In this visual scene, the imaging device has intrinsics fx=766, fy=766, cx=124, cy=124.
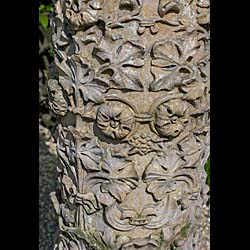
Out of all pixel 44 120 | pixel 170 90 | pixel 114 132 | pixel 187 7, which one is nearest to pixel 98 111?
pixel 114 132

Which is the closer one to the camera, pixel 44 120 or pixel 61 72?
pixel 61 72

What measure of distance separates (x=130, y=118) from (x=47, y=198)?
2023mm

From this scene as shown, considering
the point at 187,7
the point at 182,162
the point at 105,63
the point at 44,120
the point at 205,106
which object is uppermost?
the point at 187,7

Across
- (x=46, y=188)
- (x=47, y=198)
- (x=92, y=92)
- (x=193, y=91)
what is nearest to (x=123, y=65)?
(x=92, y=92)

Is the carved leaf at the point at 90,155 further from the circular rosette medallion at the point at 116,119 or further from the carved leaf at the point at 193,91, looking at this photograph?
the carved leaf at the point at 193,91

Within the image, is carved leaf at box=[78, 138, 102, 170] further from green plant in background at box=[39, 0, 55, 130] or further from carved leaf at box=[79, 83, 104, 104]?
green plant in background at box=[39, 0, 55, 130]

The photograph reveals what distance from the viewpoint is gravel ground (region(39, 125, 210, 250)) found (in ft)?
12.4

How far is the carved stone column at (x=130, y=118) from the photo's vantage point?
2.22 m

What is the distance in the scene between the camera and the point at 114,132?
2.25 meters

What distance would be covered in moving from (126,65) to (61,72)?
0.24m

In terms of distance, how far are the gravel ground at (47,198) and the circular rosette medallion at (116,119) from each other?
3.40 feet

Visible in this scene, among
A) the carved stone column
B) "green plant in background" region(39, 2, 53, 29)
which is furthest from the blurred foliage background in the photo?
the carved stone column

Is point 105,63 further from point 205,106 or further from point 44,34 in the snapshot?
point 44,34

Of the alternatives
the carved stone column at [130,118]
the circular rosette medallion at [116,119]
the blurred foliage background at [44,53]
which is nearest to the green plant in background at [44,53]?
the blurred foliage background at [44,53]
